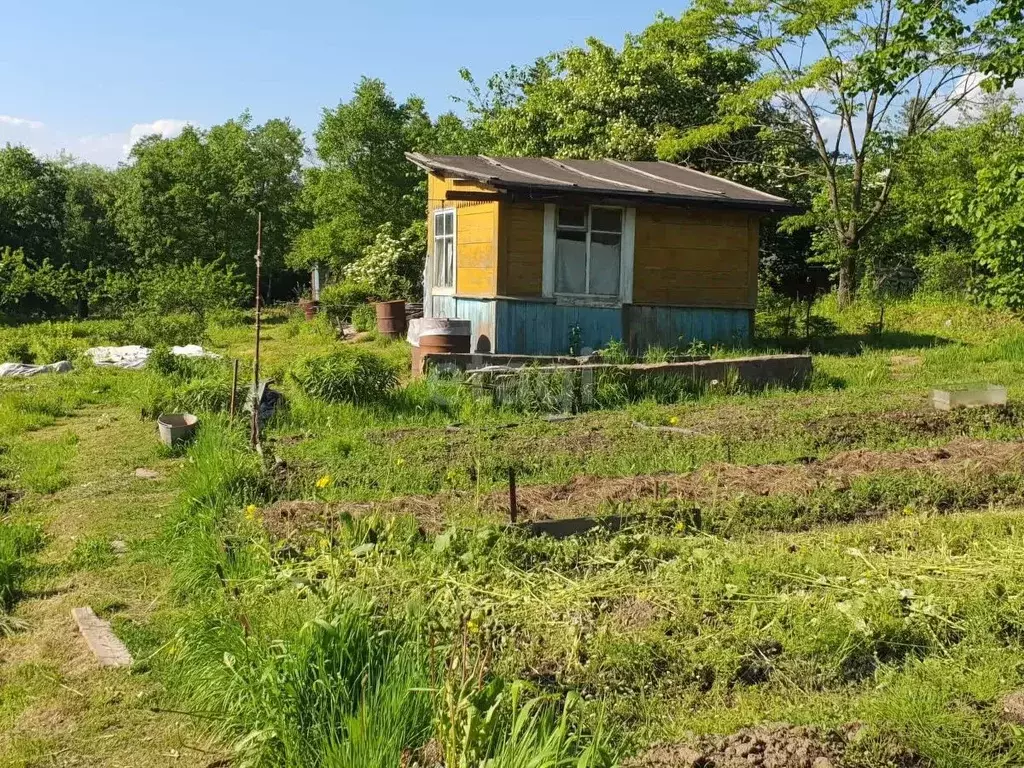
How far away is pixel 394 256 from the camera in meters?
23.5

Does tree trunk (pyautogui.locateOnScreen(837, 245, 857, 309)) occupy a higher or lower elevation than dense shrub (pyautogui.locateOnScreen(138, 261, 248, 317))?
higher

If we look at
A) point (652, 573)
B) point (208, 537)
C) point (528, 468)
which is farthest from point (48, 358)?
point (652, 573)

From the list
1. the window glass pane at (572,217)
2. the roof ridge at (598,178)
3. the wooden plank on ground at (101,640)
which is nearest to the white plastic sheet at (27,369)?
the window glass pane at (572,217)

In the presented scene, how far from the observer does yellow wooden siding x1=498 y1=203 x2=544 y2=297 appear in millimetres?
13734

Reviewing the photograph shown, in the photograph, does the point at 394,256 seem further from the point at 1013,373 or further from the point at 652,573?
the point at 652,573

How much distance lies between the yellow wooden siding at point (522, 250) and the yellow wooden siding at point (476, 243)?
142mm

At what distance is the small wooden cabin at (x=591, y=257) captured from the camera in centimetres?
1379

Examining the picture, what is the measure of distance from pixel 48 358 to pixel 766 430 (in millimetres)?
11982

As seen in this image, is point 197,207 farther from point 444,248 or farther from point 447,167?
point 447,167

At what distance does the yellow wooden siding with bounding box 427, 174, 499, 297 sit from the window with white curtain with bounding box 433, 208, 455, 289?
0.22 metres

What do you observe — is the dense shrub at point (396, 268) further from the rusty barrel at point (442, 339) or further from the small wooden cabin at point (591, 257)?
the rusty barrel at point (442, 339)

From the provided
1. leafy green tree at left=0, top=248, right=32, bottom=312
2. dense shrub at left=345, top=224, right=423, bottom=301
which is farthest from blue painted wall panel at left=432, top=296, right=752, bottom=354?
leafy green tree at left=0, top=248, right=32, bottom=312

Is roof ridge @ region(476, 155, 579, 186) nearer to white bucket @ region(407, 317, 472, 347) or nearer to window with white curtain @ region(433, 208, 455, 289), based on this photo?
window with white curtain @ region(433, 208, 455, 289)

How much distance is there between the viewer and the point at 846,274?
20.5 m
